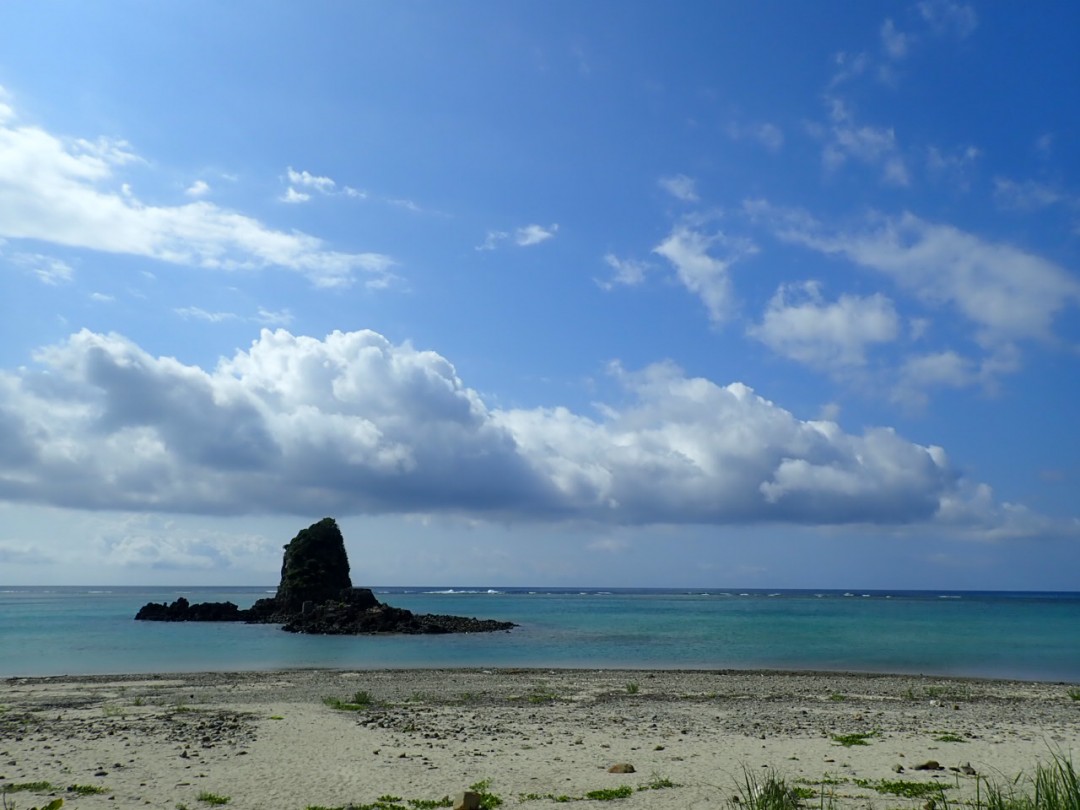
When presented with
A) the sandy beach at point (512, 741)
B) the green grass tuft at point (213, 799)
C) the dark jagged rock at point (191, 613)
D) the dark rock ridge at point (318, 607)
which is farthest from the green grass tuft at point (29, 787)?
the dark jagged rock at point (191, 613)

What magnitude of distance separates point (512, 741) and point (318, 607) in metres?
72.7

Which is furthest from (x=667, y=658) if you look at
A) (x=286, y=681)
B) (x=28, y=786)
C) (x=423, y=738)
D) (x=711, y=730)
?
(x=28, y=786)

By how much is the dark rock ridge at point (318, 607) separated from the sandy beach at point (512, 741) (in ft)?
151

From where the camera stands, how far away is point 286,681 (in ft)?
112

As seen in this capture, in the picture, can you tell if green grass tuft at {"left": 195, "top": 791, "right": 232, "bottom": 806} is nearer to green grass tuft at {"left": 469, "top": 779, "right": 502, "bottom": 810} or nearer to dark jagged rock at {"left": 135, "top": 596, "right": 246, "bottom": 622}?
green grass tuft at {"left": 469, "top": 779, "right": 502, "bottom": 810}

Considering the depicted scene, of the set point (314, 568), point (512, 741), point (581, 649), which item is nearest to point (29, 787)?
point (512, 741)

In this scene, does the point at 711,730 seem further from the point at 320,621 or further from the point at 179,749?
the point at 320,621

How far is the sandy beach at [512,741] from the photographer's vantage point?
14281mm

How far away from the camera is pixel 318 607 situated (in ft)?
283

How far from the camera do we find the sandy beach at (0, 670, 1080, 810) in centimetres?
1428

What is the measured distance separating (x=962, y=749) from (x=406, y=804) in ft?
43.3

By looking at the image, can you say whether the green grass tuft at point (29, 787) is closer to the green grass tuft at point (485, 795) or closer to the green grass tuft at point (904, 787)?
the green grass tuft at point (485, 795)

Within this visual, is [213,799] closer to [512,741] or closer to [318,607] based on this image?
[512,741]

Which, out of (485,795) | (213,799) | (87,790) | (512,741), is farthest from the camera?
(512,741)
